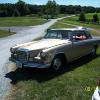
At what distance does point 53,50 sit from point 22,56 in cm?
109

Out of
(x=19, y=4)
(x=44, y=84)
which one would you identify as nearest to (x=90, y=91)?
(x=44, y=84)

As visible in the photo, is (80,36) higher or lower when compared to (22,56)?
higher

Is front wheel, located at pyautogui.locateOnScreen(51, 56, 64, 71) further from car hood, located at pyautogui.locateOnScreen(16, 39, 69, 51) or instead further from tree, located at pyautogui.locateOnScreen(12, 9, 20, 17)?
tree, located at pyautogui.locateOnScreen(12, 9, 20, 17)

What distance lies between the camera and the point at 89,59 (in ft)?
38.2

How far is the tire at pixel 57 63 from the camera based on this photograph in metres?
9.28

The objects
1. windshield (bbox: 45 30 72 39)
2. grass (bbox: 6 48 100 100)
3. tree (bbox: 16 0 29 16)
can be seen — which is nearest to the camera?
grass (bbox: 6 48 100 100)

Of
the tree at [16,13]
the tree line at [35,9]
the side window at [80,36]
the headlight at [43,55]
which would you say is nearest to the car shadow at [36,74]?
the headlight at [43,55]

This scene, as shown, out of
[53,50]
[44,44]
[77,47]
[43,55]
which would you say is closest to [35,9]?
[77,47]

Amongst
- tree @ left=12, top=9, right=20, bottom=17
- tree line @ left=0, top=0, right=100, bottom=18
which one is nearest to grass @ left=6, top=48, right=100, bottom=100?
tree line @ left=0, top=0, right=100, bottom=18

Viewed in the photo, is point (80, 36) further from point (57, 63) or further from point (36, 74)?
point (36, 74)

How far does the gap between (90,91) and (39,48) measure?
9.18 feet

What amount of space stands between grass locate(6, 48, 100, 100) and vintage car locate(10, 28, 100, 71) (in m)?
0.38

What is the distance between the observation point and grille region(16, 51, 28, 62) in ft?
29.8

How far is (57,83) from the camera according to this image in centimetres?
787
